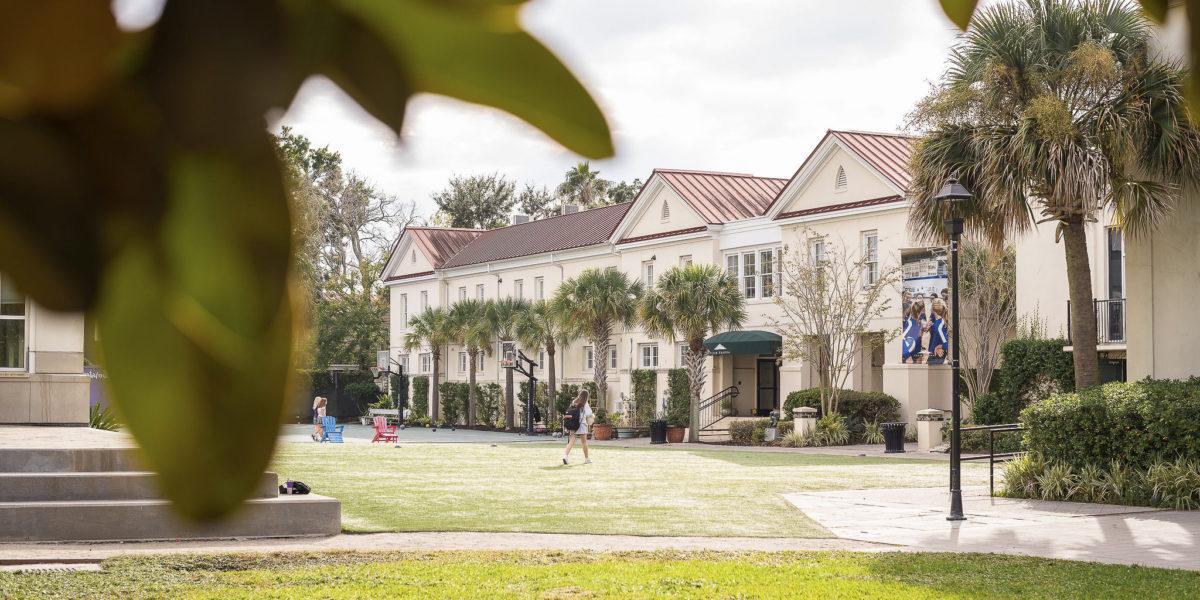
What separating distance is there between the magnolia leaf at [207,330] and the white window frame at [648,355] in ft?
164

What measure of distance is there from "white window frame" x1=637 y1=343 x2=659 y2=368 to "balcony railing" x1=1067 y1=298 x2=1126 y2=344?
2057cm

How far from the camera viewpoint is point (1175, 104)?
676 millimetres

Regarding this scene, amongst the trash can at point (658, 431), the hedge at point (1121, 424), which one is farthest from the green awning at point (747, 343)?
the hedge at point (1121, 424)

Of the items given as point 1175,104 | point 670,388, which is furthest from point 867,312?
point 1175,104

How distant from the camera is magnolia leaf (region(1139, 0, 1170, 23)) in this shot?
0.62 metres

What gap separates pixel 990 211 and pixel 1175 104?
912 inches

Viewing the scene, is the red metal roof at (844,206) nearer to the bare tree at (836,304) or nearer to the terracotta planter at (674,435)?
Result: the bare tree at (836,304)

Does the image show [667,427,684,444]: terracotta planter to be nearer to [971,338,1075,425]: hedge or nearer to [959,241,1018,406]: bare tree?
[959,241,1018,406]: bare tree

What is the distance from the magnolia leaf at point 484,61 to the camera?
0.51 metres

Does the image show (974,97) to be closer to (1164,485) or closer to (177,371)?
(1164,485)

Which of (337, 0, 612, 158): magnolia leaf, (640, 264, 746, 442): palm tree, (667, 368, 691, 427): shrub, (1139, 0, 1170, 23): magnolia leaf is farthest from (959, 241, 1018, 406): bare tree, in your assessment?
(337, 0, 612, 158): magnolia leaf

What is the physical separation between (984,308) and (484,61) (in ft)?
134

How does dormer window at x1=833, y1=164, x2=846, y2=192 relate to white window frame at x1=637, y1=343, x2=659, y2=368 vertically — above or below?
above

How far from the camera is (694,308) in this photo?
1674 inches
